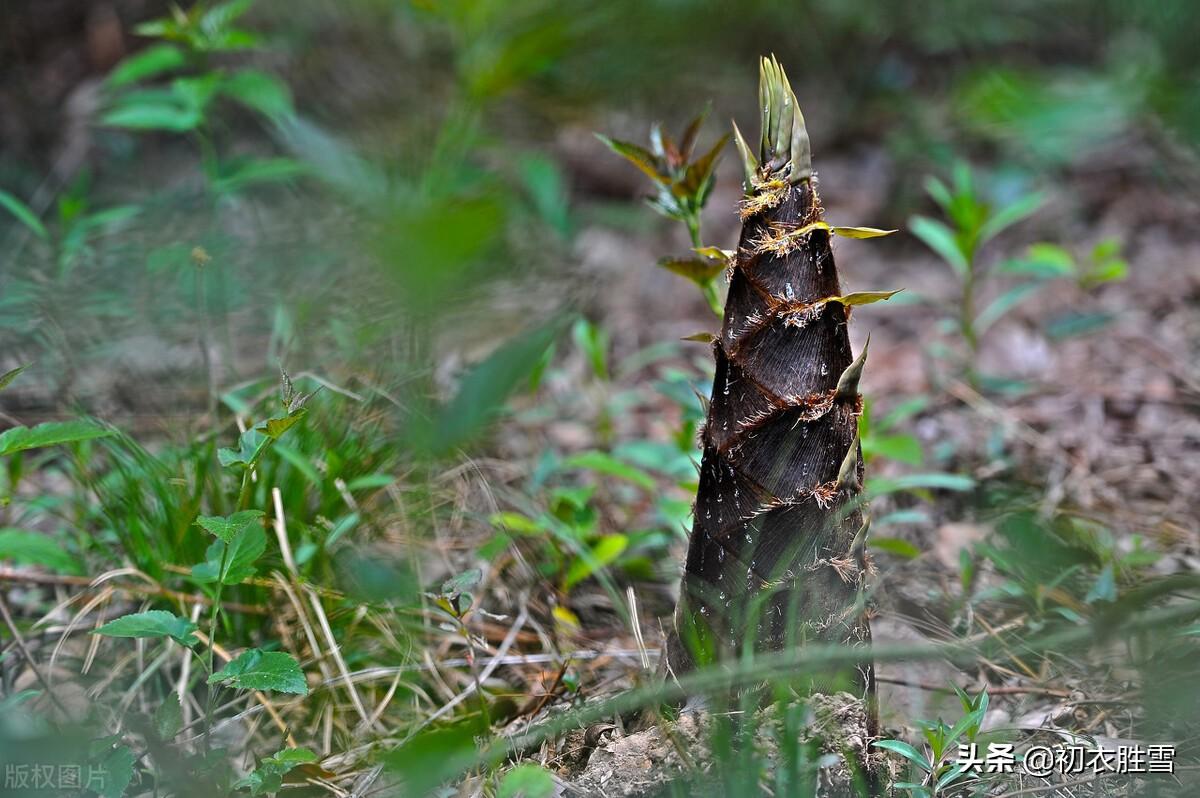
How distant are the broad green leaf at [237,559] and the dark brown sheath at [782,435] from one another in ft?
2.47

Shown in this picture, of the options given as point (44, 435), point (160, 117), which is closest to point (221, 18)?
point (160, 117)

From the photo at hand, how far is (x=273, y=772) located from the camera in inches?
57.2

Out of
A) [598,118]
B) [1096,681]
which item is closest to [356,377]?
[1096,681]

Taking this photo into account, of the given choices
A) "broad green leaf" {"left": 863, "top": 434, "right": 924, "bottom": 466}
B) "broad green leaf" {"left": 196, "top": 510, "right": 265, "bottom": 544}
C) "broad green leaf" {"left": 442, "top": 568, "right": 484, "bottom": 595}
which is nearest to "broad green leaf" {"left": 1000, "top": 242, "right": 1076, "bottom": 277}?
"broad green leaf" {"left": 863, "top": 434, "right": 924, "bottom": 466}

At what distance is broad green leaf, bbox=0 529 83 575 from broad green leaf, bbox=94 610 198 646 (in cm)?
54

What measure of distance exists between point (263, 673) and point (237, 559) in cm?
21

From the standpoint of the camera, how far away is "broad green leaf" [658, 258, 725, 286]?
1.59 meters

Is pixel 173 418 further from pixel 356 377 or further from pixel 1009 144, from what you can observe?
pixel 1009 144

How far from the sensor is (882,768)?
4.72 feet

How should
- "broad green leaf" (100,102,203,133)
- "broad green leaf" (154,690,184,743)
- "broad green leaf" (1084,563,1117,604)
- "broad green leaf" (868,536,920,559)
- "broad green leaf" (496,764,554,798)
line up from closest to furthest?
1. "broad green leaf" (496,764,554,798)
2. "broad green leaf" (154,690,184,743)
3. "broad green leaf" (1084,563,1117,604)
4. "broad green leaf" (868,536,920,559)
5. "broad green leaf" (100,102,203,133)

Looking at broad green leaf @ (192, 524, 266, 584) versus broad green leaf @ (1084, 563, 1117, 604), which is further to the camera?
broad green leaf @ (1084, 563, 1117, 604)

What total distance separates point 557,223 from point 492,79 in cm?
131

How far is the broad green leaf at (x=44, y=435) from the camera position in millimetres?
1619

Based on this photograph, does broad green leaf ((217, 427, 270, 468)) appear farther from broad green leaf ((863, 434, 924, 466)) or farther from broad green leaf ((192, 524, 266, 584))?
broad green leaf ((863, 434, 924, 466))
